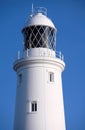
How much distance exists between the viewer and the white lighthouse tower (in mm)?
23781

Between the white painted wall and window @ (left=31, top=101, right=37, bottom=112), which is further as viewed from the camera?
window @ (left=31, top=101, right=37, bottom=112)

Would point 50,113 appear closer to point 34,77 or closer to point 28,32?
point 34,77

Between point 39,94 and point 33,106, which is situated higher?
point 39,94

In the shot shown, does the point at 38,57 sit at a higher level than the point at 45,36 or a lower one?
lower

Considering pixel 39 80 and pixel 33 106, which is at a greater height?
pixel 39 80

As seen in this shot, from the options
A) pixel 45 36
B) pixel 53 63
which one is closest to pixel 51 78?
pixel 53 63

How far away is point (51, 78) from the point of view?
81.7ft

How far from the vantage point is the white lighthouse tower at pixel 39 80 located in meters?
23.8

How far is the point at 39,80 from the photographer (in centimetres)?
2430

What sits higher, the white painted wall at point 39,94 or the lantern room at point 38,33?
the lantern room at point 38,33

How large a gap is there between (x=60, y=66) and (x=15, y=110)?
4.14 meters

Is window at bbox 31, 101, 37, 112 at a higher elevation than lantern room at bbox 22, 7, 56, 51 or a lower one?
lower

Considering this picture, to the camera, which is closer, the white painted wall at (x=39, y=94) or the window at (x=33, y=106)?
the white painted wall at (x=39, y=94)

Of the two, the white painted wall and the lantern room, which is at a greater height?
the lantern room
